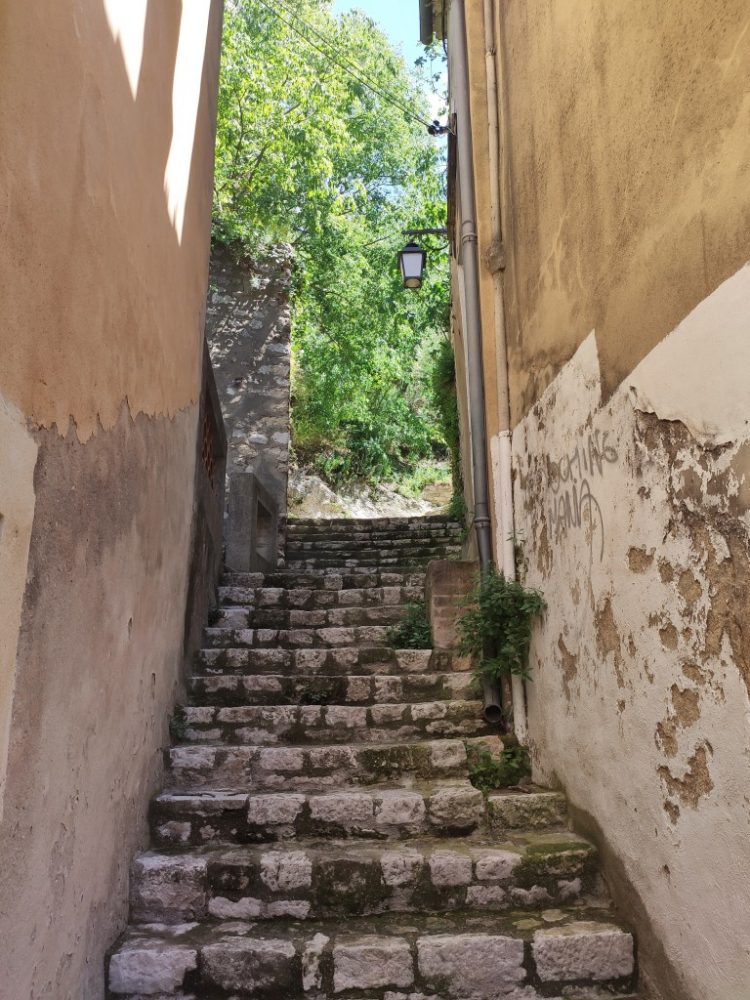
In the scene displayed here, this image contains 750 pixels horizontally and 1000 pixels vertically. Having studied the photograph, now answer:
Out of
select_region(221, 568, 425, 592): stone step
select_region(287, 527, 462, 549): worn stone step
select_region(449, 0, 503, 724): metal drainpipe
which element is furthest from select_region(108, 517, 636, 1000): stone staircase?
select_region(287, 527, 462, 549): worn stone step

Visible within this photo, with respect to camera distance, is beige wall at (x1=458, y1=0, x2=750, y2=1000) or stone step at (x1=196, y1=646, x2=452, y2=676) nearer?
beige wall at (x1=458, y1=0, x2=750, y2=1000)

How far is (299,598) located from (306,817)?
2.34 metres

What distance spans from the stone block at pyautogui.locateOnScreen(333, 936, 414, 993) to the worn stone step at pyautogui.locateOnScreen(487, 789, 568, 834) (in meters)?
0.79

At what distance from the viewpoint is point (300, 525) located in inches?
351

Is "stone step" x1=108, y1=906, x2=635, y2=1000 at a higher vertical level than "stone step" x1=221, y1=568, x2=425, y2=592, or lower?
lower

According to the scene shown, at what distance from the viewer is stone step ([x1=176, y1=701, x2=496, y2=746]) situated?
386cm

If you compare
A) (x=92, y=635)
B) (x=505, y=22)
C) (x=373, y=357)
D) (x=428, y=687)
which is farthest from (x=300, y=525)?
(x=92, y=635)

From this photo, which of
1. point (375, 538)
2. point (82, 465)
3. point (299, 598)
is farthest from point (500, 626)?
point (375, 538)

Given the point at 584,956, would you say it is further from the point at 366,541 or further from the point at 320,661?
the point at 366,541

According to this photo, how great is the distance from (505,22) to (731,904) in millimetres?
4314

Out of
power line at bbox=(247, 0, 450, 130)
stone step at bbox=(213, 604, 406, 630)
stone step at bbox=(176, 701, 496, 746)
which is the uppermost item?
power line at bbox=(247, 0, 450, 130)

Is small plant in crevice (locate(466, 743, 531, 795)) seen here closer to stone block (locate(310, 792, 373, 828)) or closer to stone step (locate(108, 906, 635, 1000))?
stone block (locate(310, 792, 373, 828))

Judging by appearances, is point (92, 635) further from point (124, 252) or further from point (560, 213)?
point (560, 213)

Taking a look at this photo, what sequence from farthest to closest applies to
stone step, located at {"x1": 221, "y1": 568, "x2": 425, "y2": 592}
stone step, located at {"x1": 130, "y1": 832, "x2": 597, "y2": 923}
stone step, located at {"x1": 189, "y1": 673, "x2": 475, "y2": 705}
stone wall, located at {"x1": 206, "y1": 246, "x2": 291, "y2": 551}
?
1. stone wall, located at {"x1": 206, "y1": 246, "x2": 291, "y2": 551}
2. stone step, located at {"x1": 221, "y1": 568, "x2": 425, "y2": 592}
3. stone step, located at {"x1": 189, "y1": 673, "x2": 475, "y2": 705}
4. stone step, located at {"x1": 130, "y1": 832, "x2": 597, "y2": 923}
